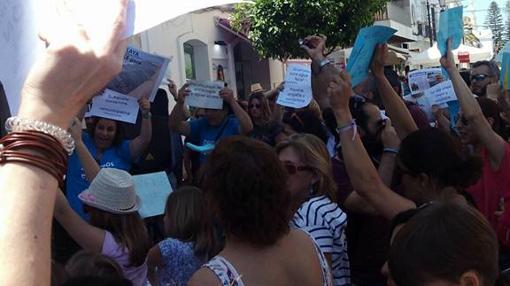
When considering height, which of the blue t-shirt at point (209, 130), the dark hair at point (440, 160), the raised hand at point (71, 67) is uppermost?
the raised hand at point (71, 67)

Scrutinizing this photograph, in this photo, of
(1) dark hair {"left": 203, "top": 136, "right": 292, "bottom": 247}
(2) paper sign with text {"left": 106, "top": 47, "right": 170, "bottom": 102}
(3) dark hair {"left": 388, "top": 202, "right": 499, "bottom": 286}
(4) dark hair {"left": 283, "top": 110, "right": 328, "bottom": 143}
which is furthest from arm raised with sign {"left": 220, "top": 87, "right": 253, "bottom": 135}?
(3) dark hair {"left": 388, "top": 202, "right": 499, "bottom": 286}

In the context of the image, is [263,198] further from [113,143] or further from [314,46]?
[113,143]

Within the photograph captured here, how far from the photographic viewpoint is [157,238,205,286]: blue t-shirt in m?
3.02

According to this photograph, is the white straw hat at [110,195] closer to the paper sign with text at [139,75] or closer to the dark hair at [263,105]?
the paper sign with text at [139,75]

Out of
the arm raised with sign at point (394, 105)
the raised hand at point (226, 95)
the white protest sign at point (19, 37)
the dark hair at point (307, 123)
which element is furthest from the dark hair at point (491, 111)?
the white protest sign at point (19, 37)

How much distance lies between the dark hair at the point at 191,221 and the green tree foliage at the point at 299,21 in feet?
34.3

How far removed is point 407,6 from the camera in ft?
116

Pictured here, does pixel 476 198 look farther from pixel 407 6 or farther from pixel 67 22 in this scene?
pixel 407 6

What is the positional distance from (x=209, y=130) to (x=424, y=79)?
80.4 inches

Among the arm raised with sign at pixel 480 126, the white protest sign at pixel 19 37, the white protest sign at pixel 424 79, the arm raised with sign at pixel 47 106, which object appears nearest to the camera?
the arm raised with sign at pixel 47 106

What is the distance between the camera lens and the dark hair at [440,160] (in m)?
2.73

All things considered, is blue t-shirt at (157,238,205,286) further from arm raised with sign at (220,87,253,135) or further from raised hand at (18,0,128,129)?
arm raised with sign at (220,87,253,135)

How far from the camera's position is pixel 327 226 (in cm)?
286

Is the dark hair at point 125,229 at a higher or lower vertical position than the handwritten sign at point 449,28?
lower
